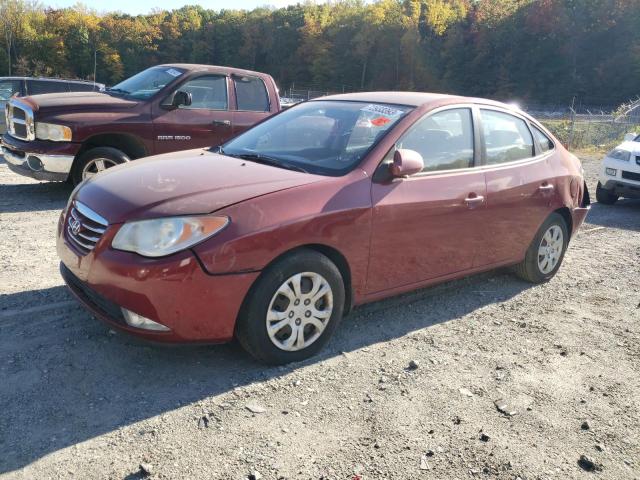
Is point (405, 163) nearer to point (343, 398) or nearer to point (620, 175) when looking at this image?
point (343, 398)

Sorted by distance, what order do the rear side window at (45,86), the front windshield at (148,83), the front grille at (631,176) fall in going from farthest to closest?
the rear side window at (45,86)
the front grille at (631,176)
the front windshield at (148,83)

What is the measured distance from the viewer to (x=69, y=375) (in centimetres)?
329

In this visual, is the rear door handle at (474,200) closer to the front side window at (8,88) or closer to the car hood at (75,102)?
the car hood at (75,102)

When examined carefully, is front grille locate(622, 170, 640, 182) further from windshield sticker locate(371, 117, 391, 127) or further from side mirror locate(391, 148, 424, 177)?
side mirror locate(391, 148, 424, 177)

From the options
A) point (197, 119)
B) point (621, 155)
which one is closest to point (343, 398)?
Answer: point (197, 119)

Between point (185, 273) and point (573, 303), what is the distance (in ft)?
11.9

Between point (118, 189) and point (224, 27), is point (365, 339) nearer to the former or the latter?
point (118, 189)

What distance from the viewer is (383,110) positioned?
4.34m

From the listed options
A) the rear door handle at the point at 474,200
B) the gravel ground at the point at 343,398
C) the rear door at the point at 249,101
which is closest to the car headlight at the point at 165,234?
the gravel ground at the point at 343,398

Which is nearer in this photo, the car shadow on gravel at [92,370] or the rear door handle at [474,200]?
the car shadow on gravel at [92,370]

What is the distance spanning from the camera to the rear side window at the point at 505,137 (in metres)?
4.81

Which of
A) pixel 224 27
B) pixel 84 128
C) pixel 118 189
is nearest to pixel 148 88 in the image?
pixel 84 128

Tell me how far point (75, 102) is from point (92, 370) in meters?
5.16

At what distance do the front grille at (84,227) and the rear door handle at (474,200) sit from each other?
2.61 metres
